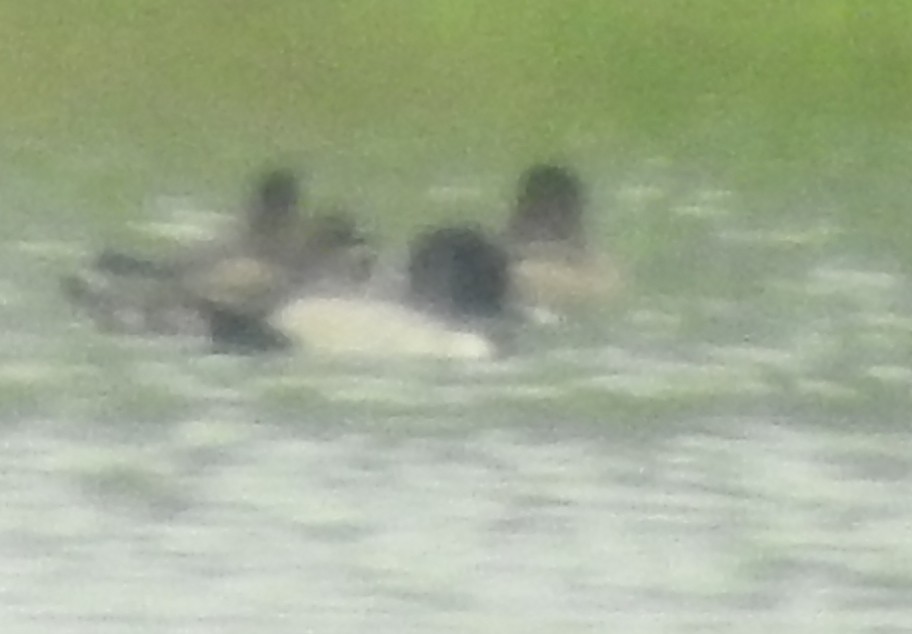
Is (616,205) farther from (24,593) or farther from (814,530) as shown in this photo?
(24,593)

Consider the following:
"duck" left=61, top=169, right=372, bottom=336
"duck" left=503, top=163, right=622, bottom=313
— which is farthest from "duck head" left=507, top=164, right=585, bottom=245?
"duck" left=61, top=169, right=372, bottom=336

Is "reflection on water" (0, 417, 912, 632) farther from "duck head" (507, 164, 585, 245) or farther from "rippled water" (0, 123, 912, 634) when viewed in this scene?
"duck head" (507, 164, 585, 245)

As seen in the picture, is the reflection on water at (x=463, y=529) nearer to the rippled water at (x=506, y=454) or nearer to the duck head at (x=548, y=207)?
the rippled water at (x=506, y=454)

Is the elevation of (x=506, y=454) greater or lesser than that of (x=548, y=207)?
lesser

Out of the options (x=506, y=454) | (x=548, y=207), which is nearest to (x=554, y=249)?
(x=548, y=207)

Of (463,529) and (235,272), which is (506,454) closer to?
(463,529)

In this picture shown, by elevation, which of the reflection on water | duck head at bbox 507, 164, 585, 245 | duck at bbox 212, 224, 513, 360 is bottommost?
the reflection on water

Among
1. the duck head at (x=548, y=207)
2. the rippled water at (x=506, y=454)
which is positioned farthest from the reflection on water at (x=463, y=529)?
the duck head at (x=548, y=207)
